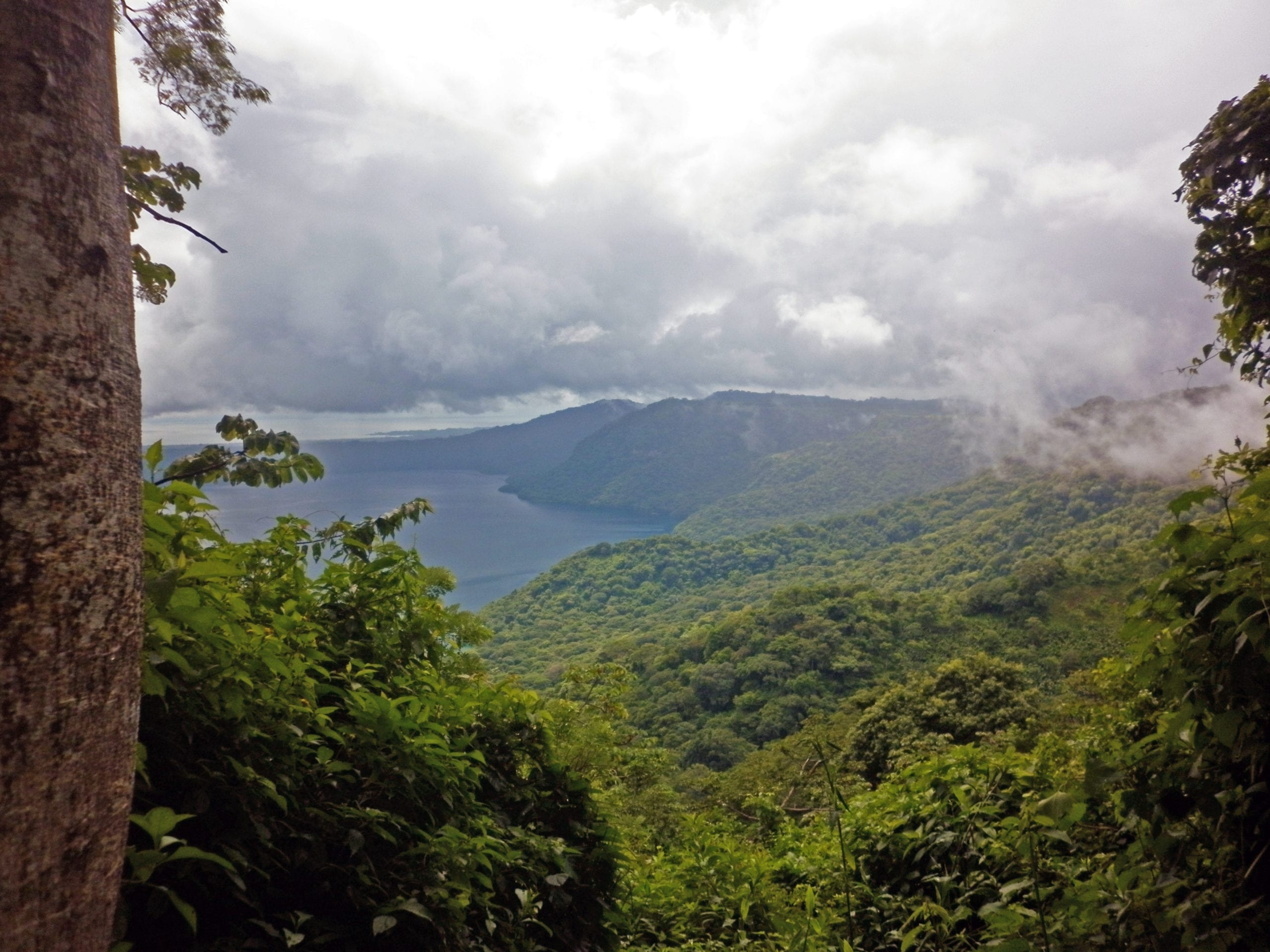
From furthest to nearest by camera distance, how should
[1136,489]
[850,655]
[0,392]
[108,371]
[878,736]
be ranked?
[1136,489] < [850,655] < [878,736] < [108,371] < [0,392]

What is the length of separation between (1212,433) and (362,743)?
182 m

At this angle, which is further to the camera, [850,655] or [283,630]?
[850,655]

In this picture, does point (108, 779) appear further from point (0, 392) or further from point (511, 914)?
point (511, 914)

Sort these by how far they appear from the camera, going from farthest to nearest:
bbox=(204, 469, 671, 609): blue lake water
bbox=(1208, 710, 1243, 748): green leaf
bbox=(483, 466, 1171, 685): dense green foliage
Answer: bbox=(204, 469, 671, 609): blue lake water, bbox=(483, 466, 1171, 685): dense green foliage, bbox=(1208, 710, 1243, 748): green leaf

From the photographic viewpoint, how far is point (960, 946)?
7.76 feet

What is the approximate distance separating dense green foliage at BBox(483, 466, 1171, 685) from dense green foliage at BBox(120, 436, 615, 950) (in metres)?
52.0

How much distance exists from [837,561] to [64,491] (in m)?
125

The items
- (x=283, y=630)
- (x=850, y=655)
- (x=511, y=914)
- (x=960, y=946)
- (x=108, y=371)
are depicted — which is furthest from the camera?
(x=850, y=655)

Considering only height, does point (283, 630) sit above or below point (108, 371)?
below

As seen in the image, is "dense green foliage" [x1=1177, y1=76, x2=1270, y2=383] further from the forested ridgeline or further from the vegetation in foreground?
the forested ridgeline

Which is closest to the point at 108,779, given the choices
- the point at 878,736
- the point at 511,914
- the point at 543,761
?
the point at 511,914

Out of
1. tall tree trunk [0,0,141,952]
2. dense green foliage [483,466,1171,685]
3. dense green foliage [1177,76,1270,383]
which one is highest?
dense green foliage [1177,76,1270,383]

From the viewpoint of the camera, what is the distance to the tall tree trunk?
0.76 metres

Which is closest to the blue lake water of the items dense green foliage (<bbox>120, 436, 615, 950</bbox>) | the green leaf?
dense green foliage (<bbox>120, 436, 615, 950</bbox>)
